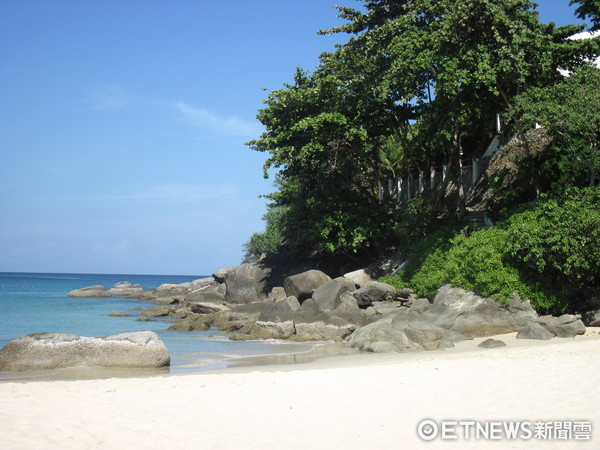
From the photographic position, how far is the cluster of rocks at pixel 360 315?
15.9 metres

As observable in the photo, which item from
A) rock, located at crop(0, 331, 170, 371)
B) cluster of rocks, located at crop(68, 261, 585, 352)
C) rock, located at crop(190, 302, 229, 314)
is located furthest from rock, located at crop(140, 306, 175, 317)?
rock, located at crop(0, 331, 170, 371)

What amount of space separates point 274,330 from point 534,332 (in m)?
9.31

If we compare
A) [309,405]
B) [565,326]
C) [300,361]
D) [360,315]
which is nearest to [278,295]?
[360,315]

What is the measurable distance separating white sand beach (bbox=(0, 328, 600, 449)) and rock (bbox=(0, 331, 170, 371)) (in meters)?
2.12

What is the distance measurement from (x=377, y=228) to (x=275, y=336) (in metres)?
9.84

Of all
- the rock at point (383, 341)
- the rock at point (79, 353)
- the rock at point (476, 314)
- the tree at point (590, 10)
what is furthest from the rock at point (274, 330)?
the tree at point (590, 10)

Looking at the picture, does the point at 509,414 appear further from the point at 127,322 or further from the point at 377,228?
the point at 127,322

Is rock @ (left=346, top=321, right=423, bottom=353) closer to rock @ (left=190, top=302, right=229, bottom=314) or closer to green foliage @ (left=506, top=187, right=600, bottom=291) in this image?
green foliage @ (left=506, top=187, right=600, bottom=291)

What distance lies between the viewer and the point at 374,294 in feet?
75.5

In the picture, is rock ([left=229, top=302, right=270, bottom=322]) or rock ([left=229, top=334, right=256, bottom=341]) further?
rock ([left=229, top=302, right=270, bottom=322])

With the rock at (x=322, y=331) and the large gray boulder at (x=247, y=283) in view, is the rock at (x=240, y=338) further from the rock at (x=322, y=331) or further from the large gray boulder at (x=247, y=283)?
the large gray boulder at (x=247, y=283)

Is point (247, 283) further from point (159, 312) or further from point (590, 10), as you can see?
point (590, 10)

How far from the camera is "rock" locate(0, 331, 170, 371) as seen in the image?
13.4 meters

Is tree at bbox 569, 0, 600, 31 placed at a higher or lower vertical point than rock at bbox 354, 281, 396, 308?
higher
